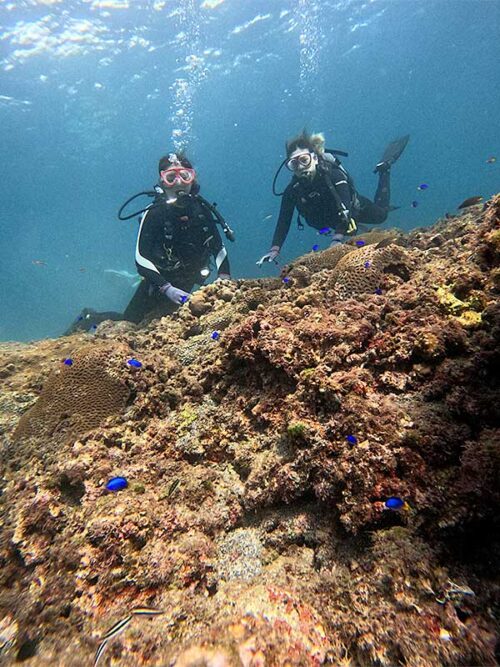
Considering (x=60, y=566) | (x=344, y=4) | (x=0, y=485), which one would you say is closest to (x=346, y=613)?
(x=60, y=566)

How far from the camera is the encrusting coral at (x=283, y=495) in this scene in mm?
1647

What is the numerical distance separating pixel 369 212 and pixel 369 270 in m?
9.51

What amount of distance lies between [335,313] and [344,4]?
150 ft

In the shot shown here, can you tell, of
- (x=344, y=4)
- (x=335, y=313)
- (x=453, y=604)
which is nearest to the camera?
(x=453, y=604)

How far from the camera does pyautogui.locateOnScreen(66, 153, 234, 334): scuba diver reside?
802 cm

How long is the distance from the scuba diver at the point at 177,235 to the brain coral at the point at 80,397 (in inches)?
153

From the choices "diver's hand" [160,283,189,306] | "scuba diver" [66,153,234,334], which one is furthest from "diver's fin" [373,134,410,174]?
"diver's hand" [160,283,189,306]

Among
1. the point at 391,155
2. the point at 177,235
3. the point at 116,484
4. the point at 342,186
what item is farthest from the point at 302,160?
the point at 116,484

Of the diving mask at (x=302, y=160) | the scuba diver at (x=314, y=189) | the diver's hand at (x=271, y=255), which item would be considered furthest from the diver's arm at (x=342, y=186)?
the diver's hand at (x=271, y=255)

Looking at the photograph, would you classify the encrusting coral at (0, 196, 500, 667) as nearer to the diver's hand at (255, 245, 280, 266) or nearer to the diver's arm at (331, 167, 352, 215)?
the diver's hand at (255, 245, 280, 266)

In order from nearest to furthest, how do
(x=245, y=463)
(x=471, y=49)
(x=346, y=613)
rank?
(x=346, y=613), (x=245, y=463), (x=471, y=49)

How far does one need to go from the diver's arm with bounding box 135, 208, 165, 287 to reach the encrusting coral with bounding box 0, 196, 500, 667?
393 centimetres

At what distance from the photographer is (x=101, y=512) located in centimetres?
262

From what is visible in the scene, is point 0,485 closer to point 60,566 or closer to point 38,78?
point 60,566
